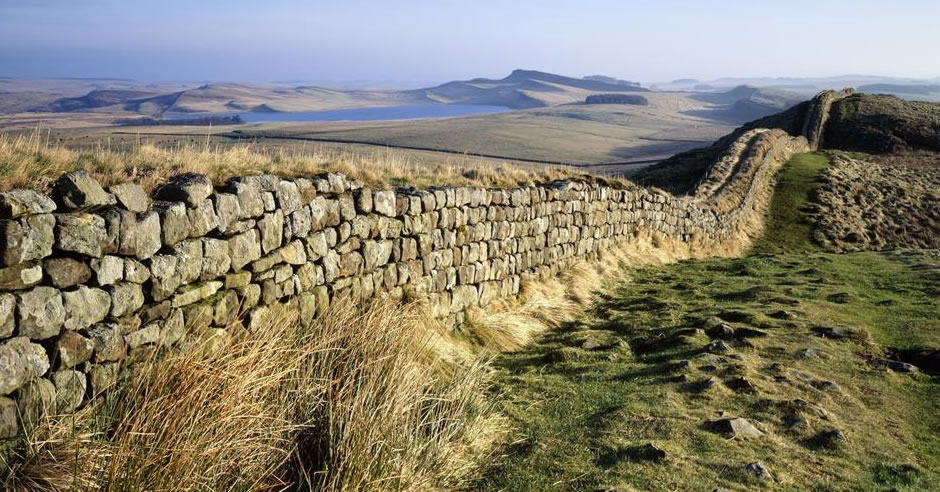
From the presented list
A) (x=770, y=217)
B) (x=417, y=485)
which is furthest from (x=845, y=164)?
(x=417, y=485)

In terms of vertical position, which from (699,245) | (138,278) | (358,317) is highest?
(138,278)

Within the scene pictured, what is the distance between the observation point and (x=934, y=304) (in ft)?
38.8

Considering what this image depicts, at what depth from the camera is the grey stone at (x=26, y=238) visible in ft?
14.9

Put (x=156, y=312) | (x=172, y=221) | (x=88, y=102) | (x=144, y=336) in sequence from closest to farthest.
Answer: (x=144, y=336), (x=156, y=312), (x=172, y=221), (x=88, y=102)

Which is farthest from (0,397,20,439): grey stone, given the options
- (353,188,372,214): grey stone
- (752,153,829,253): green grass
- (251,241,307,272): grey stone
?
(752,153,829,253): green grass

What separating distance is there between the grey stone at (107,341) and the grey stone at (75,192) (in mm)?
869

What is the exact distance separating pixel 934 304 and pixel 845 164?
24.7 metres

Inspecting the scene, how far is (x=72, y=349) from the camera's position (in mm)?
4859

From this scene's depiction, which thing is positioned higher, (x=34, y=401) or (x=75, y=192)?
(x=75, y=192)

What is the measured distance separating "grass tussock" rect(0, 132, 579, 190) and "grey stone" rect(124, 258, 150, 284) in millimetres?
833

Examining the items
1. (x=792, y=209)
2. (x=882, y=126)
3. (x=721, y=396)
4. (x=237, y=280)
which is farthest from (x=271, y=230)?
(x=882, y=126)

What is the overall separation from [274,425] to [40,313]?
5.53 ft

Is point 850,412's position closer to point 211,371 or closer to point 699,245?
point 211,371

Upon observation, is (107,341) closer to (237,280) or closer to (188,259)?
(188,259)
